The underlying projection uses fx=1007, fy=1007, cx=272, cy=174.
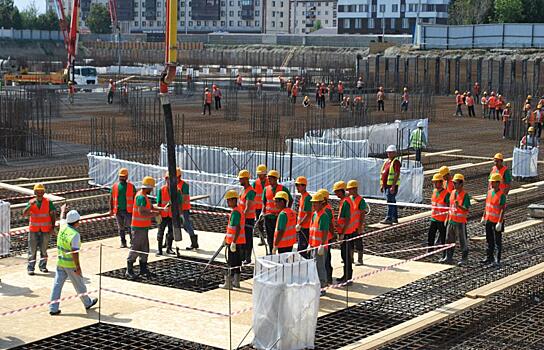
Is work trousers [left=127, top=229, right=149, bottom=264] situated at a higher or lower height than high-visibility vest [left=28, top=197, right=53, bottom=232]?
lower

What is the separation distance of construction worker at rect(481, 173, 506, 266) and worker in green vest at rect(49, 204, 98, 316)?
22.9ft

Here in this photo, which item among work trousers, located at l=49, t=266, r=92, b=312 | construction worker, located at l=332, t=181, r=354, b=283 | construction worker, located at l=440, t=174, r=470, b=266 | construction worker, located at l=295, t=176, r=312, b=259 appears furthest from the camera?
construction worker, located at l=440, t=174, r=470, b=266

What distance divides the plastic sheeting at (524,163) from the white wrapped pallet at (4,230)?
1518 centimetres

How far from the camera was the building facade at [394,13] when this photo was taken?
12456cm

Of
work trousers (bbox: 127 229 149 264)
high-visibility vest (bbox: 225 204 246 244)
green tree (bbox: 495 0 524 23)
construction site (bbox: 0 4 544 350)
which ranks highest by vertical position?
green tree (bbox: 495 0 524 23)

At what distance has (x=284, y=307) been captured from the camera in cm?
1220

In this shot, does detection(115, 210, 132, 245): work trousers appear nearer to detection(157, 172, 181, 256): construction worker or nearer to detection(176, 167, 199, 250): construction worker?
detection(157, 172, 181, 256): construction worker

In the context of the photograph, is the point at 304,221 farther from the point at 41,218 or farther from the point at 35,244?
the point at 35,244

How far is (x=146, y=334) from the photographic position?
43.0 feet

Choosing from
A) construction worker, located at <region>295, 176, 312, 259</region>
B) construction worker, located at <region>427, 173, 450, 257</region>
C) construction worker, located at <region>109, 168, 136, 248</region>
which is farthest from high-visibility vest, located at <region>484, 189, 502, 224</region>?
construction worker, located at <region>109, 168, 136, 248</region>

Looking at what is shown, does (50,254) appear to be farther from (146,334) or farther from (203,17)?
(203,17)

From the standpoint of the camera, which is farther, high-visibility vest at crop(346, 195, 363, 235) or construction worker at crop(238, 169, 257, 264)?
construction worker at crop(238, 169, 257, 264)

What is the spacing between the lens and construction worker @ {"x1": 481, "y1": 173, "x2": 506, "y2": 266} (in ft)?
54.8

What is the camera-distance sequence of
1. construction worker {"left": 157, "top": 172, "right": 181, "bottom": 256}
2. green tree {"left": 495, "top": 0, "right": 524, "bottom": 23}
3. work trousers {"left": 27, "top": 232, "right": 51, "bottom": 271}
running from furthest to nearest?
green tree {"left": 495, "top": 0, "right": 524, "bottom": 23}
construction worker {"left": 157, "top": 172, "right": 181, "bottom": 256}
work trousers {"left": 27, "top": 232, "right": 51, "bottom": 271}
